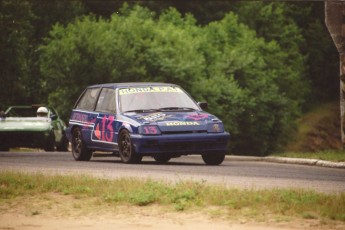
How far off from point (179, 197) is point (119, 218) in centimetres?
141

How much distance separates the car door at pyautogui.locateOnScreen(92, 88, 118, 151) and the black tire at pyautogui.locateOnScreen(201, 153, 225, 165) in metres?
1.93

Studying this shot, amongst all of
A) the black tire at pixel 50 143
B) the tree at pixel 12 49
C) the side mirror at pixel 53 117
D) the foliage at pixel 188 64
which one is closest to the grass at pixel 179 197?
the black tire at pixel 50 143

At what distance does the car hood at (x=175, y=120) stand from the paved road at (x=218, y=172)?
0.77m

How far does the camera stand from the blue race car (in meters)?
21.6

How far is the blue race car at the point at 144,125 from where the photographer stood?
21.6 meters

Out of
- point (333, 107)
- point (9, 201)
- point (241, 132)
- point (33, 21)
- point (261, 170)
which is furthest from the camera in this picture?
point (333, 107)

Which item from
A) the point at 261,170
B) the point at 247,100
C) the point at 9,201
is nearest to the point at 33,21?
the point at 247,100

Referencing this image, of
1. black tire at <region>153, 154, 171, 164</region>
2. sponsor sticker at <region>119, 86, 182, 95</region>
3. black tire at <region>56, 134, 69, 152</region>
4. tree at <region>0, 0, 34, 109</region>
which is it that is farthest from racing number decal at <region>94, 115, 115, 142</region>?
tree at <region>0, 0, 34, 109</region>

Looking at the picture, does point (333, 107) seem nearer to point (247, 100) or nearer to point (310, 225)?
point (247, 100)

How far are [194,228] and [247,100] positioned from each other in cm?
6543

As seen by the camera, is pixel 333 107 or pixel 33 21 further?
pixel 333 107

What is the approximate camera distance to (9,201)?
587 inches

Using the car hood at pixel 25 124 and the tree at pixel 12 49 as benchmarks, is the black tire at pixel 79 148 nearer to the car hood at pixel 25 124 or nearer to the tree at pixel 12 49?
the car hood at pixel 25 124

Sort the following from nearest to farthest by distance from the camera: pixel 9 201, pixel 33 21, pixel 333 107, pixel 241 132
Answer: pixel 9 201, pixel 241 132, pixel 33 21, pixel 333 107
